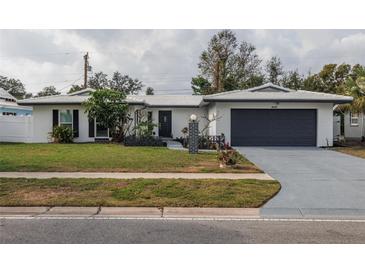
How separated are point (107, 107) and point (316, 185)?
14.2 m

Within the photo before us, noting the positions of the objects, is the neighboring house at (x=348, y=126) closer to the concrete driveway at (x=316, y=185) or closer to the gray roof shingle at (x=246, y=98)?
the gray roof shingle at (x=246, y=98)

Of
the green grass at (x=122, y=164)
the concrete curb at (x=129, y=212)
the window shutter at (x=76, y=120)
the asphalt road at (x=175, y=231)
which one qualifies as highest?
the window shutter at (x=76, y=120)

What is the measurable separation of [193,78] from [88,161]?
35138 millimetres

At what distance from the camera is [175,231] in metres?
5.47

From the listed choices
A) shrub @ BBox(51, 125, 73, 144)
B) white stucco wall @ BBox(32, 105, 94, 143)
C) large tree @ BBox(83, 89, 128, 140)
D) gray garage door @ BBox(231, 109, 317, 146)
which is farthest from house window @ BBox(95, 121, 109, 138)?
gray garage door @ BBox(231, 109, 317, 146)

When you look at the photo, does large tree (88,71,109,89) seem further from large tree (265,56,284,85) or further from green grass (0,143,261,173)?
green grass (0,143,261,173)

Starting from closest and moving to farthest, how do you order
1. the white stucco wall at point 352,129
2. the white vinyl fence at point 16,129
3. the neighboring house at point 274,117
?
the neighboring house at point 274,117 → the white vinyl fence at point 16,129 → the white stucco wall at point 352,129

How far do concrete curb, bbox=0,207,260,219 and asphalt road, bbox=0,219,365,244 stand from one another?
0.34 m

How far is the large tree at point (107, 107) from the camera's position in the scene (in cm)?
2033

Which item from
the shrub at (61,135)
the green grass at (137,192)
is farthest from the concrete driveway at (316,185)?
the shrub at (61,135)

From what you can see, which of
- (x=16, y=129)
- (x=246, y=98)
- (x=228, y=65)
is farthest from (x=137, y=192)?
(x=228, y=65)

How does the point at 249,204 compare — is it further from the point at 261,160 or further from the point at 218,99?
the point at 218,99

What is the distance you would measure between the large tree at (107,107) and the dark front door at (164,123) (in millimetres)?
3944

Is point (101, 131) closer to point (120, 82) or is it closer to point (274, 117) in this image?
point (274, 117)
